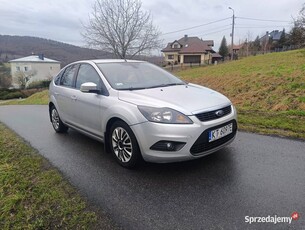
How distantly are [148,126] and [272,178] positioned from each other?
5.58ft

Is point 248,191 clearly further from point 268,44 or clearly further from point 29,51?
point 29,51

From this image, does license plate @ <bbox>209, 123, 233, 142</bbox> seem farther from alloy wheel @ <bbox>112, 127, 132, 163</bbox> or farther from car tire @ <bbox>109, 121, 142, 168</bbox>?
alloy wheel @ <bbox>112, 127, 132, 163</bbox>

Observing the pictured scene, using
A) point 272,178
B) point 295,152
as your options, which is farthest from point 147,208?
point 295,152

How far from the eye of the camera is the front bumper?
2.87 metres

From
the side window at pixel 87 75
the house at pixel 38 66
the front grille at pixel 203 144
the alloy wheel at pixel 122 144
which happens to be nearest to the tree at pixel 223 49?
the house at pixel 38 66

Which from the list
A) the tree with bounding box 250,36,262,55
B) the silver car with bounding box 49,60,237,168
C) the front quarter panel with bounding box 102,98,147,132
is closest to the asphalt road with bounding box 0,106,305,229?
the silver car with bounding box 49,60,237,168

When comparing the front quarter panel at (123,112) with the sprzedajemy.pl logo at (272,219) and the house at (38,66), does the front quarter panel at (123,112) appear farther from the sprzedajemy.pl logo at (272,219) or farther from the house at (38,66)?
the house at (38,66)

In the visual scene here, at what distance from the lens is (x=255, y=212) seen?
2.32m

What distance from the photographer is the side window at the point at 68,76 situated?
4.78 metres

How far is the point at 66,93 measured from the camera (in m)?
4.68

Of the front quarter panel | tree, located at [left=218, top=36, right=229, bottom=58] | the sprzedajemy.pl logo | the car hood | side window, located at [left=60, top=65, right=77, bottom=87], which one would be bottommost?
the sprzedajemy.pl logo

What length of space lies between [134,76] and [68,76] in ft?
5.60

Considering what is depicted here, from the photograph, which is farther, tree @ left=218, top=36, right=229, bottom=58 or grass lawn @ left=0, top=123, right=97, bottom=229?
tree @ left=218, top=36, right=229, bottom=58

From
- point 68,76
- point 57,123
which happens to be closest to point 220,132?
point 68,76
